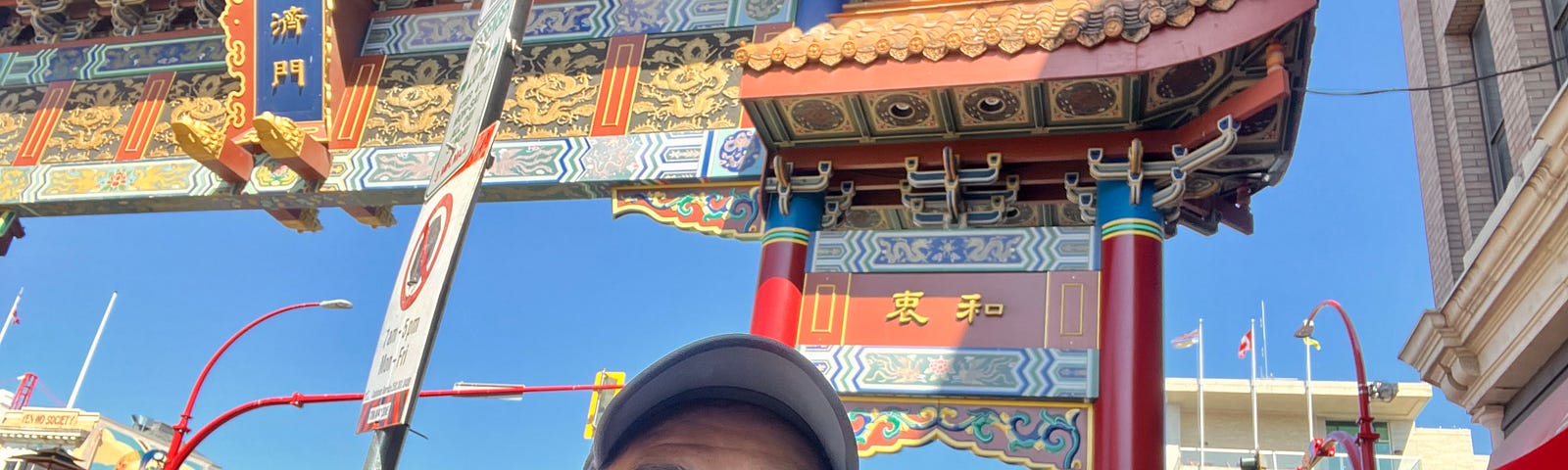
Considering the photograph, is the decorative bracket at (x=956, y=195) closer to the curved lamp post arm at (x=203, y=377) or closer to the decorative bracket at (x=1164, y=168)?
the decorative bracket at (x=1164, y=168)

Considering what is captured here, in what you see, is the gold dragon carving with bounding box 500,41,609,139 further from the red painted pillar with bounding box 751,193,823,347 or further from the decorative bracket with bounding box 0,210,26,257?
the decorative bracket with bounding box 0,210,26,257

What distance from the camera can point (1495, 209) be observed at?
762 centimetres

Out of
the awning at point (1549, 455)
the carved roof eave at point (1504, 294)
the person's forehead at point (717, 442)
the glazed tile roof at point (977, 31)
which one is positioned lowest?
the person's forehead at point (717, 442)

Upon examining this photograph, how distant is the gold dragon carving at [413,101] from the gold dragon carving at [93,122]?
2457 millimetres

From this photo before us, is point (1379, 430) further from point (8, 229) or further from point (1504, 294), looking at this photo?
point (8, 229)

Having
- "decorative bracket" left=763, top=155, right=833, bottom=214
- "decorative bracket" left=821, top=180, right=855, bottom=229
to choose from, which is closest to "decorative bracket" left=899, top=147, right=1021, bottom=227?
"decorative bracket" left=821, top=180, right=855, bottom=229

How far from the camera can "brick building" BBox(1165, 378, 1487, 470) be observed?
3162cm

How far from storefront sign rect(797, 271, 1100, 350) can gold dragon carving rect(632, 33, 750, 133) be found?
1743mm

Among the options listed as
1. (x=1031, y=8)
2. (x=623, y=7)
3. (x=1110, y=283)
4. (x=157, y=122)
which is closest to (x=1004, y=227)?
(x=1110, y=283)

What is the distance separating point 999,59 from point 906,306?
1.51m

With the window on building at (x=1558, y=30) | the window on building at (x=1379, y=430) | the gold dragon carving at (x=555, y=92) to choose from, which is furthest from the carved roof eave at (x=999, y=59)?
the window on building at (x=1379, y=430)

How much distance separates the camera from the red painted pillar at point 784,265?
7191mm

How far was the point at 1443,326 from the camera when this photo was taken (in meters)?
8.24

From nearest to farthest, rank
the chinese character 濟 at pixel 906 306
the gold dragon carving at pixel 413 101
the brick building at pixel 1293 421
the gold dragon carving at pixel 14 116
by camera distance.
→ the chinese character 濟 at pixel 906 306
the gold dragon carving at pixel 413 101
the gold dragon carving at pixel 14 116
the brick building at pixel 1293 421
